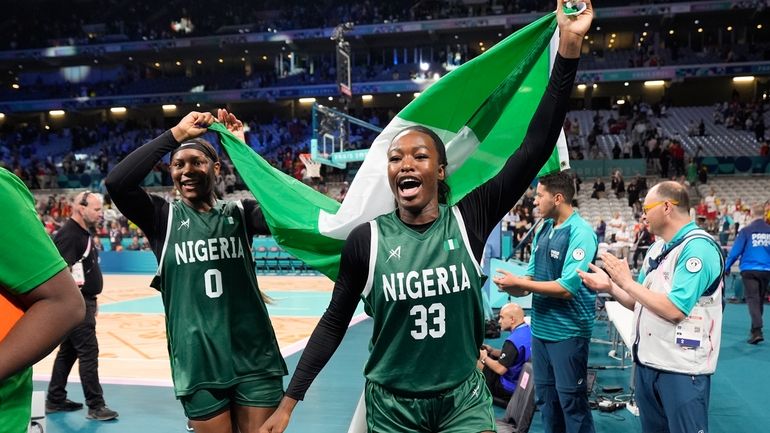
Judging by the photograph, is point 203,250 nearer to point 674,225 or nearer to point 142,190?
point 142,190

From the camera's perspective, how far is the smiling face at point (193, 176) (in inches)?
125

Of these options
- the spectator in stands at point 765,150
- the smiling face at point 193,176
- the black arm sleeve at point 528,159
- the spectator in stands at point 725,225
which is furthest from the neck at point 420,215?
the spectator in stands at point 765,150

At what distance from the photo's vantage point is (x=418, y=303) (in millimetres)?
2254

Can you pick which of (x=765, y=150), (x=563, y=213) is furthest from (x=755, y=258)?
(x=765, y=150)

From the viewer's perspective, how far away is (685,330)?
3369 millimetres

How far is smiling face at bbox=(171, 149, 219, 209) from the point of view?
3168 mm

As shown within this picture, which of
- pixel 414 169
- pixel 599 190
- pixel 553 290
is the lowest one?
pixel 599 190

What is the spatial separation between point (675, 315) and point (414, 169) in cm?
187

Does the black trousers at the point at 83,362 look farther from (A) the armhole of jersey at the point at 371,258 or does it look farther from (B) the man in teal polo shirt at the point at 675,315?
(B) the man in teal polo shirt at the point at 675,315

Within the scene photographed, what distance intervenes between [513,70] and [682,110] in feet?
103

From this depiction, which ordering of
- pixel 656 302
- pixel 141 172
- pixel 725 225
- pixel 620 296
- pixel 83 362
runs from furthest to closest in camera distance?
pixel 725 225
pixel 83 362
pixel 620 296
pixel 656 302
pixel 141 172

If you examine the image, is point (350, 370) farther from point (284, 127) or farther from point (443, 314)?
point (284, 127)

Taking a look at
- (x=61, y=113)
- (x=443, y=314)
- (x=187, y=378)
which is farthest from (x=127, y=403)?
(x=61, y=113)

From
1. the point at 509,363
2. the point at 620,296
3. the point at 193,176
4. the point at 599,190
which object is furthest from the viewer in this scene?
the point at 599,190
